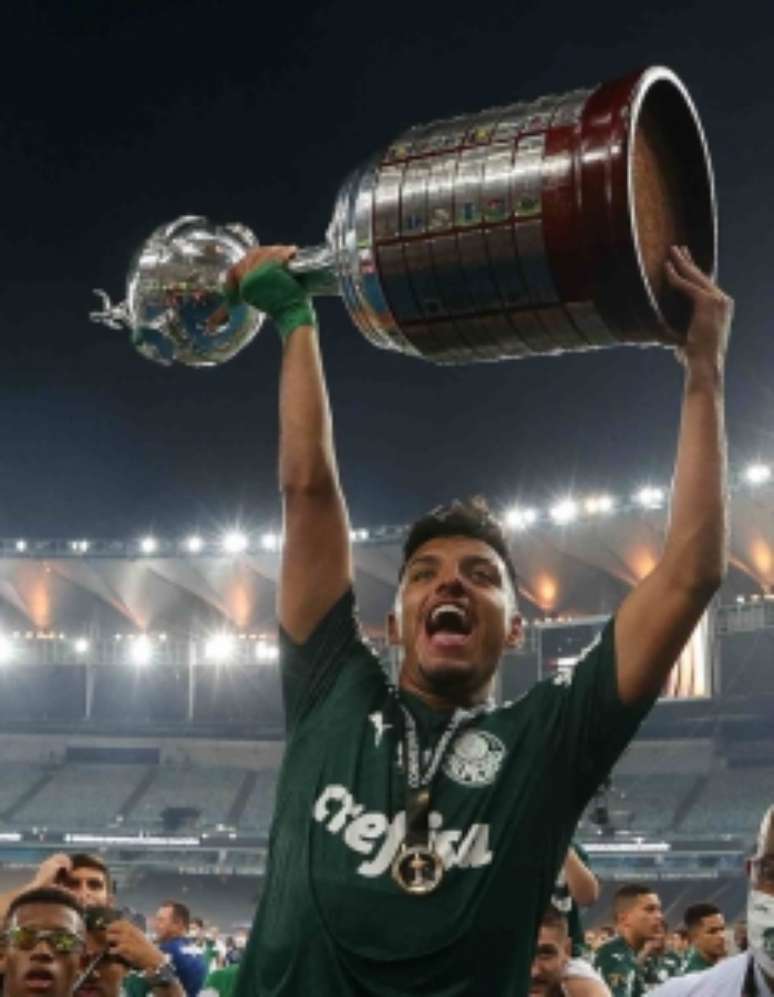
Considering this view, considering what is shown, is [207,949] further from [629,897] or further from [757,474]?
[757,474]

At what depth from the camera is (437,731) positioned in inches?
72.2

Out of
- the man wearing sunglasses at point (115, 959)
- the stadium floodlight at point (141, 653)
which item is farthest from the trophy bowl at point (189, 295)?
the stadium floodlight at point (141, 653)

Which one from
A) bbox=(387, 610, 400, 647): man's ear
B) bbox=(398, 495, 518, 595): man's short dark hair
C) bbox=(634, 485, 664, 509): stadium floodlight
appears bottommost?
bbox=(387, 610, 400, 647): man's ear

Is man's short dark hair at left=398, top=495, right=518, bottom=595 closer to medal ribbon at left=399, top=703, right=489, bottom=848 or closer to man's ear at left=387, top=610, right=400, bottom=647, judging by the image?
man's ear at left=387, top=610, right=400, bottom=647

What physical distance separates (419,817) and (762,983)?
5.72ft

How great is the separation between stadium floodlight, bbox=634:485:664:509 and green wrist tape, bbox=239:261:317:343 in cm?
2879

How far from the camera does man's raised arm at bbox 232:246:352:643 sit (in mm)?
1983

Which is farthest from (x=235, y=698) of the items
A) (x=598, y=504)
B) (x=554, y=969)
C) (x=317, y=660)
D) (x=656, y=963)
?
(x=317, y=660)

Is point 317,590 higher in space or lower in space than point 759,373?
lower

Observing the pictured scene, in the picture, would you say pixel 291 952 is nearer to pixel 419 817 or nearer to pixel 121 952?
pixel 419 817

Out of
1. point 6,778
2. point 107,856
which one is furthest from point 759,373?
point 6,778

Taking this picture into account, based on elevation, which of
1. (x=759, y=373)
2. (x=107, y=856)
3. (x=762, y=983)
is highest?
(x=759, y=373)

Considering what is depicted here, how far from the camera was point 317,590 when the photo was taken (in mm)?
1983

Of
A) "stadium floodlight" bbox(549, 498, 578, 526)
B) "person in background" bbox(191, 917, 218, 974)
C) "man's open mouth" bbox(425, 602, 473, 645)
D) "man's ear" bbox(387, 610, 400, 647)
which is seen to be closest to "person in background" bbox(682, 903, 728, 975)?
"person in background" bbox(191, 917, 218, 974)
